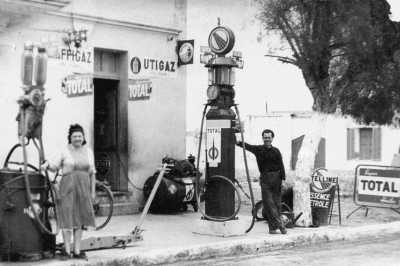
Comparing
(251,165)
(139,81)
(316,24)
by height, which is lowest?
(251,165)

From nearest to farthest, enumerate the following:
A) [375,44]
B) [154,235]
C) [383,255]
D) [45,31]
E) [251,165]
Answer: [383,255] → [154,235] → [45,31] → [375,44] → [251,165]

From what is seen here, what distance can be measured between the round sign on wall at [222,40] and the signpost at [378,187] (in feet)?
16.7

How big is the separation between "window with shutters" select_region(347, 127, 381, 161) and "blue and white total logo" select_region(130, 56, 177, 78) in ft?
54.5

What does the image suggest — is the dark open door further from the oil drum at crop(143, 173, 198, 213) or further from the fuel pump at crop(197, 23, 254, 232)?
the fuel pump at crop(197, 23, 254, 232)

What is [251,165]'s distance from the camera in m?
34.4

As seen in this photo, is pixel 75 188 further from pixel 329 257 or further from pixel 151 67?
pixel 151 67

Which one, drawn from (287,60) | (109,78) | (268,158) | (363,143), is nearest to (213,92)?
(268,158)

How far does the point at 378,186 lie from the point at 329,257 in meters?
5.49

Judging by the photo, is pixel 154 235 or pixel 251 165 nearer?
pixel 154 235

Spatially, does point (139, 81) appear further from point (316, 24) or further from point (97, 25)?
point (316, 24)

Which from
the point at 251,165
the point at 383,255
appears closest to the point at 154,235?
the point at 383,255

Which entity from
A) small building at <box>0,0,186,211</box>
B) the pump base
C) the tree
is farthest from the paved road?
small building at <box>0,0,186,211</box>

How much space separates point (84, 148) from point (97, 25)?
17.7ft

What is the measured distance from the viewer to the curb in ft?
31.1
